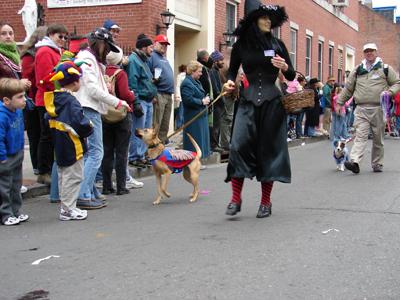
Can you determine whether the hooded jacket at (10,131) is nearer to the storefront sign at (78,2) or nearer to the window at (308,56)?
the storefront sign at (78,2)

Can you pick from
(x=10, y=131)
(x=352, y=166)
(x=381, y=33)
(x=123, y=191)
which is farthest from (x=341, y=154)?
(x=381, y=33)

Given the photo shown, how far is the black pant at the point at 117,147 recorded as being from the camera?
6.77m

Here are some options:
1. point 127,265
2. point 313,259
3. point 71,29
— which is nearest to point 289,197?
point 313,259

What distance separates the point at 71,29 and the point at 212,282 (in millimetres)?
12363

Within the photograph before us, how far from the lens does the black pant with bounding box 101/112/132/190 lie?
677 centimetres

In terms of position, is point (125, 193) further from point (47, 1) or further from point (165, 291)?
point (47, 1)

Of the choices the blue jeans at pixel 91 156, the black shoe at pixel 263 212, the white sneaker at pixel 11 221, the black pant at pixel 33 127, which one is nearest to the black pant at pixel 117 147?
the blue jeans at pixel 91 156

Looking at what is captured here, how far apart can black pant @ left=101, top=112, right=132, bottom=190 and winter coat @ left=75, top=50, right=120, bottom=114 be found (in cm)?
85

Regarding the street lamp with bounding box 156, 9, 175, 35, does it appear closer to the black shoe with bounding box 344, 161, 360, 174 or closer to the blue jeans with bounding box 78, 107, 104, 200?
the black shoe with bounding box 344, 161, 360, 174

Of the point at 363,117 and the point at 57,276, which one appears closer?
the point at 57,276

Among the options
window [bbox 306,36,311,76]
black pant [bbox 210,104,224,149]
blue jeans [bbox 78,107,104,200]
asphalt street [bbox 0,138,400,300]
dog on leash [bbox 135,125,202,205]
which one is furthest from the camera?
window [bbox 306,36,311,76]

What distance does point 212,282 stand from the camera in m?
3.35

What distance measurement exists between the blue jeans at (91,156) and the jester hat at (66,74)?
56cm

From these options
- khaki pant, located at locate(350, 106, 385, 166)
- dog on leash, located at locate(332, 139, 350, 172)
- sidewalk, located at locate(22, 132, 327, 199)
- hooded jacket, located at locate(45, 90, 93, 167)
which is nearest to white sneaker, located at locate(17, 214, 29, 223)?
hooded jacket, located at locate(45, 90, 93, 167)
